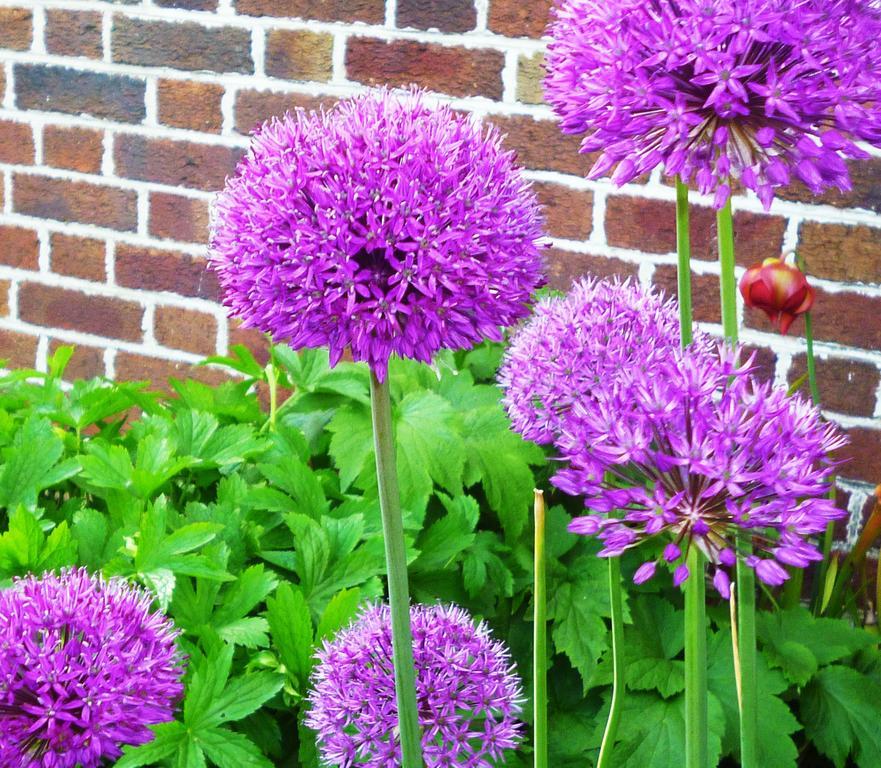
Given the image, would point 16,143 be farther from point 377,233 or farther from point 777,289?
point 377,233

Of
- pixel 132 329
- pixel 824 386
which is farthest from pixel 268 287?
pixel 132 329

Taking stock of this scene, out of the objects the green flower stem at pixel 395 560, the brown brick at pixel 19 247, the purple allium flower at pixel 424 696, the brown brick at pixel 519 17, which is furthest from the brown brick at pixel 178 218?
the green flower stem at pixel 395 560

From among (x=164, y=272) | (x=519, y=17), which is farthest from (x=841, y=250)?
(x=164, y=272)

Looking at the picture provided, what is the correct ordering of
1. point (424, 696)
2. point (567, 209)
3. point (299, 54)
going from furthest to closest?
1. point (299, 54)
2. point (567, 209)
3. point (424, 696)

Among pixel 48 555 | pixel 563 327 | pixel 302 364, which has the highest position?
pixel 563 327

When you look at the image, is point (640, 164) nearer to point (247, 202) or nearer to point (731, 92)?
point (731, 92)

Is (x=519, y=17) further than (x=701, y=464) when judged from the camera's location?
Yes

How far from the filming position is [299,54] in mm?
1773

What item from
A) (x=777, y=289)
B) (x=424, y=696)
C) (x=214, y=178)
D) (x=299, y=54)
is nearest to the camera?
(x=424, y=696)

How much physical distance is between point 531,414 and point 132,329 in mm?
1363

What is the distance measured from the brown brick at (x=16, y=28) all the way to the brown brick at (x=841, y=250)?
4.22ft

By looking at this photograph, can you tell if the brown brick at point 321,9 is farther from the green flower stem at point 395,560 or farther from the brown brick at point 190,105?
the green flower stem at point 395,560

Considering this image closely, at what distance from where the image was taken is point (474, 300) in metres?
0.66

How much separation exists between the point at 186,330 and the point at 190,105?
360 mm
